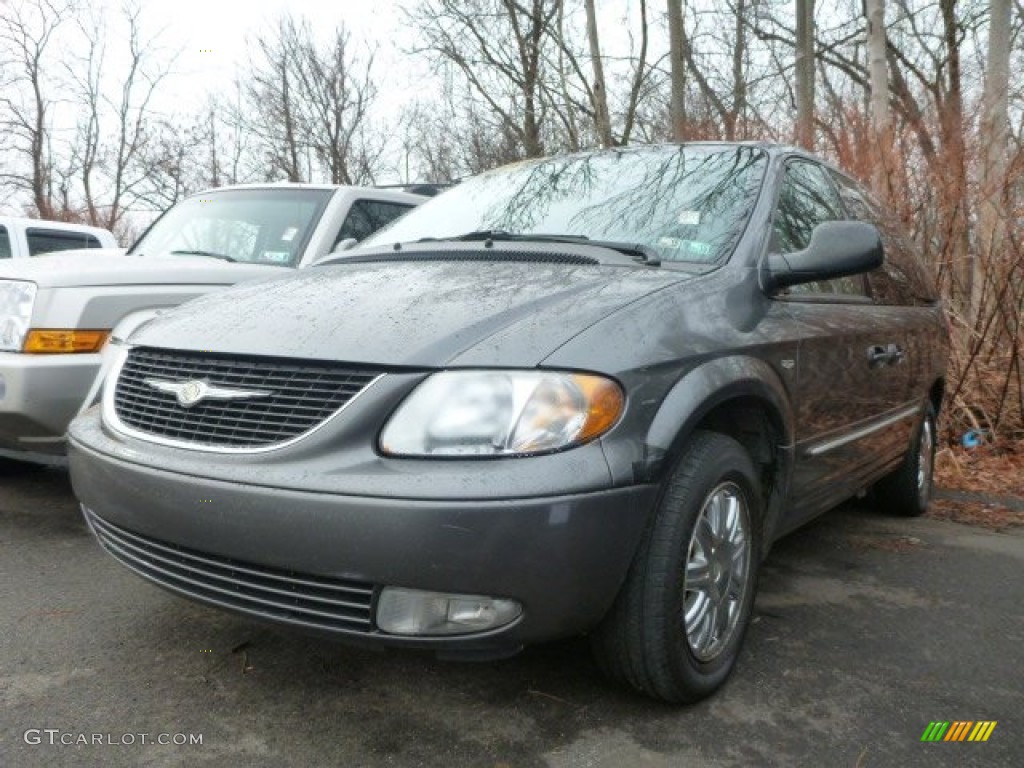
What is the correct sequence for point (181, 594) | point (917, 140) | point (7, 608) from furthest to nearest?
point (917, 140)
point (7, 608)
point (181, 594)

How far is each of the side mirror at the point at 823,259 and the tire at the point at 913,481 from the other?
1.86 metres

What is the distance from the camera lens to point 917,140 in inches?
262

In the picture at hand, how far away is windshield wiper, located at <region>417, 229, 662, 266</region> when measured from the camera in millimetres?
2528

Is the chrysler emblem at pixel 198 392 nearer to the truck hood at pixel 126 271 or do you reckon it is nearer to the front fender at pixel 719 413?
the front fender at pixel 719 413

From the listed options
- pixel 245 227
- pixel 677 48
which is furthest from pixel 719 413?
pixel 677 48

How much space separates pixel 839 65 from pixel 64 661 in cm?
1858

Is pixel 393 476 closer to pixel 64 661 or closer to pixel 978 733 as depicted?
pixel 64 661

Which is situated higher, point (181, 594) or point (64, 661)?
point (181, 594)

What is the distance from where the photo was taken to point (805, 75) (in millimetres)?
11648

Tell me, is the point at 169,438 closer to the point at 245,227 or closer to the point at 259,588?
the point at 259,588

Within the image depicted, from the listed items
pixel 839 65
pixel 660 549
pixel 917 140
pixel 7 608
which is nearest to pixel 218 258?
pixel 7 608

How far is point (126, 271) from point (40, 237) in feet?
21.0

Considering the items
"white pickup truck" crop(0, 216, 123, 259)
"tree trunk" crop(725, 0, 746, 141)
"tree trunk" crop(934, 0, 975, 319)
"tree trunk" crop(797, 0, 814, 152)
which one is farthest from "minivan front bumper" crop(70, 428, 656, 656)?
"tree trunk" crop(725, 0, 746, 141)

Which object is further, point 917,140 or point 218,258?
point 917,140
